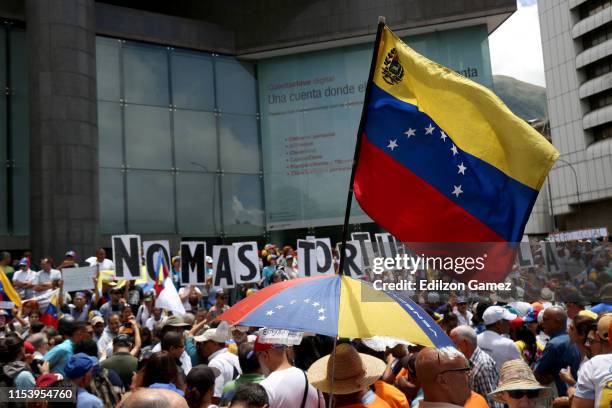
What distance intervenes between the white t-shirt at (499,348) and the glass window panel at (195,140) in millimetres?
20133

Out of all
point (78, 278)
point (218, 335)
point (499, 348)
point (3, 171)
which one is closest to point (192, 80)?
point (3, 171)

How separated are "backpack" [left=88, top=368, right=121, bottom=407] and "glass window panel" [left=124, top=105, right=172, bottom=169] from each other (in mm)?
19413

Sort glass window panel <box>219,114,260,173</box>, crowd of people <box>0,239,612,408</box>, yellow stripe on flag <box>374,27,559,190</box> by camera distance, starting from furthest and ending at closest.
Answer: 1. glass window panel <box>219,114,260,173</box>
2. yellow stripe on flag <box>374,27,559,190</box>
3. crowd of people <box>0,239,612,408</box>

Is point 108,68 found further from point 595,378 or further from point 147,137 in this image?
point 595,378

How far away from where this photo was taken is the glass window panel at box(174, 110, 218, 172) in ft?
84.0

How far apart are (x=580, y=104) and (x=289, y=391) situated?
55198mm

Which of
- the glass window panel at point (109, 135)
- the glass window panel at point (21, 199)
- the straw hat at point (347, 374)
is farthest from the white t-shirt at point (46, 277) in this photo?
the straw hat at point (347, 374)

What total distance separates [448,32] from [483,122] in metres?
22.8

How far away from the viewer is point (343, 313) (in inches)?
151

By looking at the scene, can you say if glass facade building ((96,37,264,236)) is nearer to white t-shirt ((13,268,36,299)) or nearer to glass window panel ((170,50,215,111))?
glass window panel ((170,50,215,111))

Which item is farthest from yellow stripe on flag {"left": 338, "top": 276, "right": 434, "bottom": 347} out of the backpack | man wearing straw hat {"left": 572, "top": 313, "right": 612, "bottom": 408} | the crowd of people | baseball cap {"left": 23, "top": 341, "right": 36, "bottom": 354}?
baseball cap {"left": 23, "top": 341, "right": 36, "bottom": 354}

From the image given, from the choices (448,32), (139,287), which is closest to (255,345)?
(139,287)

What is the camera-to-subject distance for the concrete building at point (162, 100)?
68.2ft

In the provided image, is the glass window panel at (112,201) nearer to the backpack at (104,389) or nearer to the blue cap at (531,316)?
the blue cap at (531,316)
